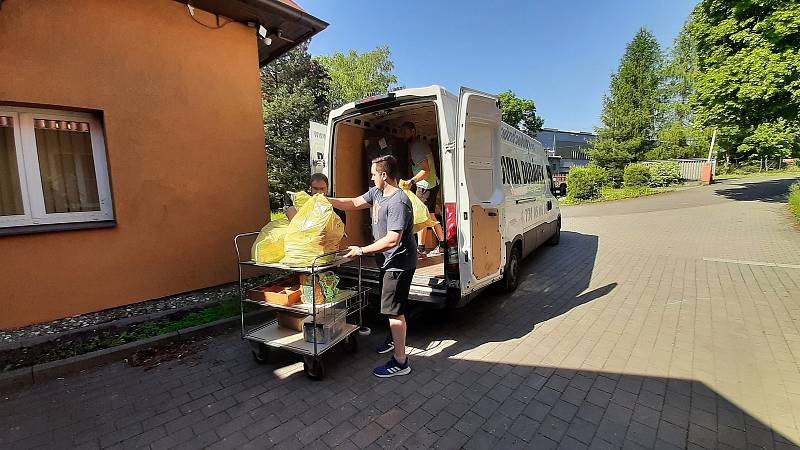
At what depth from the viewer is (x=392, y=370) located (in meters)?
3.22

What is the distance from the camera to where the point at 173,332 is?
13.1 feet

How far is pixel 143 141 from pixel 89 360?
118 inches

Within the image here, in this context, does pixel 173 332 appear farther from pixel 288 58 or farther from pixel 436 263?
pixel 288 58

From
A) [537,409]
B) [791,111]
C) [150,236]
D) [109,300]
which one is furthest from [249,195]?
[791,111]

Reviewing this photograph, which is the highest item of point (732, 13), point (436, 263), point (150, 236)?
point (732, 13)

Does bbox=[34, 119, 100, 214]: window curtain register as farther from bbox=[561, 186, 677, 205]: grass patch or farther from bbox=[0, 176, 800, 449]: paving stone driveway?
bbox=[561, 186, 677, 205]: grass patch

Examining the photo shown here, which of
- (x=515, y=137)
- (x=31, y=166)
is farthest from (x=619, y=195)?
(x=31, y=166)

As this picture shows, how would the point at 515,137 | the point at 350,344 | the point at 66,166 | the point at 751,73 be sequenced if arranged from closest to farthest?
1. the point at 350,344
2. the point at 66,166
3. the point at 515,137
4. the point at 751,73

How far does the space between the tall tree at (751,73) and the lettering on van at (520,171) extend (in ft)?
35.5

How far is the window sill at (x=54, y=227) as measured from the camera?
13.4 ft

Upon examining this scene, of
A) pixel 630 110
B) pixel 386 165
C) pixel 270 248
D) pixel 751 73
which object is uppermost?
pixel 630 110

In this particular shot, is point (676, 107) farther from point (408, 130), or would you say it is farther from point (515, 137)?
point (408, 130)

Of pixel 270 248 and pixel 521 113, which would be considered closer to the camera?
pixel 270 248

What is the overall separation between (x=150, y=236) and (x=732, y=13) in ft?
67.2
